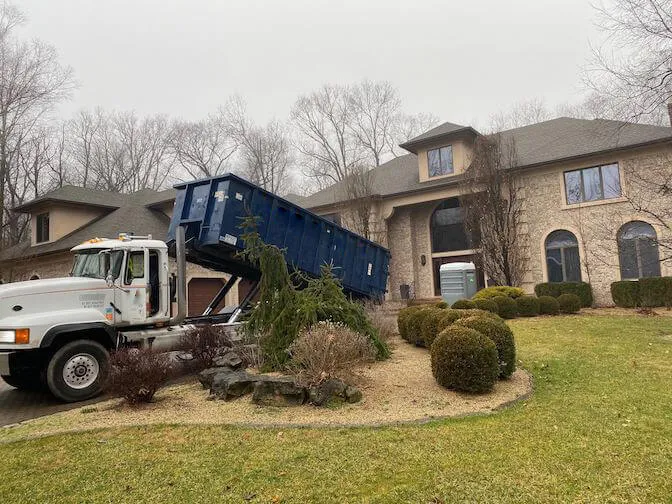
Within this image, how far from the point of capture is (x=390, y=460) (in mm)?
3721

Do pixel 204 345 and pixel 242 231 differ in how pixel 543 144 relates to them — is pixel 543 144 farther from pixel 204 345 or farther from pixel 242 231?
pixel 204 345

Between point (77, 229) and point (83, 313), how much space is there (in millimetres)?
16944

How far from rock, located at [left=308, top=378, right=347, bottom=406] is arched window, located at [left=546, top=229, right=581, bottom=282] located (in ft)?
54.1

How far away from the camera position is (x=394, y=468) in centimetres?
356

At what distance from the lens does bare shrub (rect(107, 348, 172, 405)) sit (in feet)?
19.1

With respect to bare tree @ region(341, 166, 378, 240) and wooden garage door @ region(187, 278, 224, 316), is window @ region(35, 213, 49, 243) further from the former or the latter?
bare tree @ region(341, 166, 378, 240)

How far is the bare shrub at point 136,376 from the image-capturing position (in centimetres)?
581

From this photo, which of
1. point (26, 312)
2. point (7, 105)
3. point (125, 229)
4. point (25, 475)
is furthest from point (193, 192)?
point (7, 105)

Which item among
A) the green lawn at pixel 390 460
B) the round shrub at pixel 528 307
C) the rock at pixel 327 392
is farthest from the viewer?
the round shrub at pixel 528 307

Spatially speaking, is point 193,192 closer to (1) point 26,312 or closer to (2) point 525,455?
(1) point 26,312

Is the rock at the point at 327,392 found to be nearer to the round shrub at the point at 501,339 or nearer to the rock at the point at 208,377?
the rock at the point at 208,377

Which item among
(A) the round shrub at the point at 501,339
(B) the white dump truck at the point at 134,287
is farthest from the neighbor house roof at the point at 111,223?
(A) the round shrub at the point at 501,339

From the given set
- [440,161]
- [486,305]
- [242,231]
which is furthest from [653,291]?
[242,231]

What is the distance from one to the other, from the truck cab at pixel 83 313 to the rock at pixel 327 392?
3.76 m
